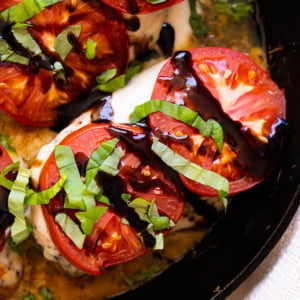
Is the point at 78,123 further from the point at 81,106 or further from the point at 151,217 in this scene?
the point at 151,217

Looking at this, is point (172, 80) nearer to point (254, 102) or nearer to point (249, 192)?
point (254, 102)

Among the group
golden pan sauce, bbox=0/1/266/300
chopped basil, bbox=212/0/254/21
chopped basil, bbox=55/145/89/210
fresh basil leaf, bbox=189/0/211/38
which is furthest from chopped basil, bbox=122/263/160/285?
chopped basil, bbox=212/0/254/21

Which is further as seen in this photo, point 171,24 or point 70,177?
point 171,24

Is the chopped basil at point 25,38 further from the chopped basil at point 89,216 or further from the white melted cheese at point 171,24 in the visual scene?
the chopped basil at point 89,216

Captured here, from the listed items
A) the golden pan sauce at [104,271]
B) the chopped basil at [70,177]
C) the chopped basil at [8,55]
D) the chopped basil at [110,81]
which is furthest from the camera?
the golden pan sauce at [104,271]

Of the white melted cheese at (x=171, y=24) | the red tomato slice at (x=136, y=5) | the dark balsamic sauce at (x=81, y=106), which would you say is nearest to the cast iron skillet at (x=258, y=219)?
the white melted cheese at (x=171, y=24)

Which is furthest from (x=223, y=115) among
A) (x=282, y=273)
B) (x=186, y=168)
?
(x=282, y=273)
